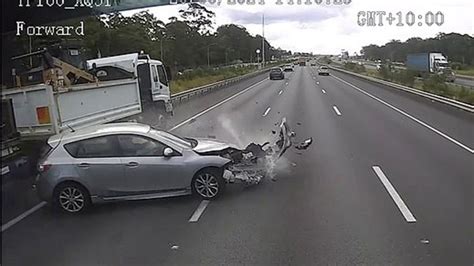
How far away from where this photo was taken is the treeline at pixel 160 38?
1880cm

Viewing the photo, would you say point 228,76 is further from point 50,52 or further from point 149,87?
point 50,52

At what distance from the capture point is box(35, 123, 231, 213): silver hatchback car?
31.2 feet

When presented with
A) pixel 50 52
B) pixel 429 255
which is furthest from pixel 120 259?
pixel 50 52

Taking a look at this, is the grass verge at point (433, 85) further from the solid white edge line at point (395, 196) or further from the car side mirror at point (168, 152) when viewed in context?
the car side mirror at point (168, 152)

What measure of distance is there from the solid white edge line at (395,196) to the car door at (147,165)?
3.47m

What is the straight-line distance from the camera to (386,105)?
99.6ft

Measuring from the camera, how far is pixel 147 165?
9.72m

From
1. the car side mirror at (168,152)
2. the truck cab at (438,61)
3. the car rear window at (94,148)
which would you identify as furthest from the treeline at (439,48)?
the car rear window at (94,148)

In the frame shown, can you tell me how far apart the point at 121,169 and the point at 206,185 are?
4.64 ft

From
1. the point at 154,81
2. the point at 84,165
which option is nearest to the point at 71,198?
the point at 84,165

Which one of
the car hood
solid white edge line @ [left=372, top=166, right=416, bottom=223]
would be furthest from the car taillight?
solid white edge line @ [left=372, top=166, right=416, bottom=223]

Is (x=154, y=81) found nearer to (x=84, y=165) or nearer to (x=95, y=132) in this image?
(x=95, y=132)

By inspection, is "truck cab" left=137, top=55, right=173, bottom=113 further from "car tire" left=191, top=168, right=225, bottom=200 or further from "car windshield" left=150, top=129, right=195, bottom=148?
"car tire" left=191, top=168, right=225, bottom=200

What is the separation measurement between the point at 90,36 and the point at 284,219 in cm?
1238
